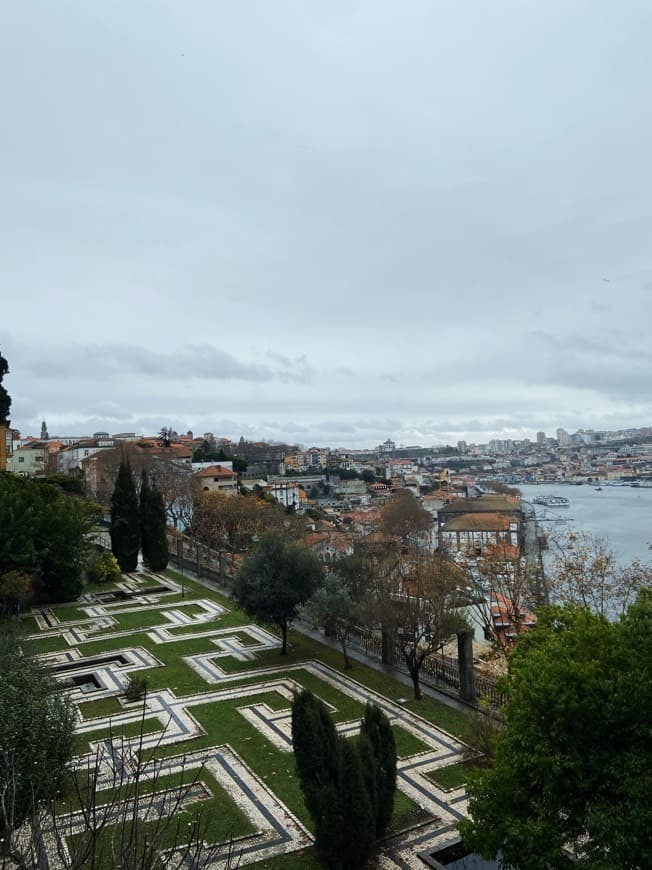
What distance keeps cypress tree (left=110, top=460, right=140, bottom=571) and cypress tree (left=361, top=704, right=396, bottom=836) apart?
69.5 feet

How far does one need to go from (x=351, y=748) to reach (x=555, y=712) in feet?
9.43

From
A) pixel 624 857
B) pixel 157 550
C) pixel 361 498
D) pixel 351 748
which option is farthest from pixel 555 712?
pixel 361 498

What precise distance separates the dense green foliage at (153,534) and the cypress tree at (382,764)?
21.0 m

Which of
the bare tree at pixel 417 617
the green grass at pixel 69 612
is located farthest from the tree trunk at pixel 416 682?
the green grass at pixel 69 612

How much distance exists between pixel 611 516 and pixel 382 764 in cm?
5472

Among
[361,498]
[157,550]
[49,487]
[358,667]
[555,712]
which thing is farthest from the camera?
[361,498]

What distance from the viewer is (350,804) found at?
293 inches

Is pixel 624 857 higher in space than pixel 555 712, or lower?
lower

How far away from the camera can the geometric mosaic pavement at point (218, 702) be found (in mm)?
8500

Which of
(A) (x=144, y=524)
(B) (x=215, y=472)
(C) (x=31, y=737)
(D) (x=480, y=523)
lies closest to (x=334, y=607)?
(C) (x=31, y=737)

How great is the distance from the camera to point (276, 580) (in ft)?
51.4

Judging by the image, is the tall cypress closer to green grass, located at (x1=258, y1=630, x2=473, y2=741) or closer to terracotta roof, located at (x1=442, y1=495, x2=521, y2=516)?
green grass, located at (x1=258, y1=630, x2=473, y2=741)

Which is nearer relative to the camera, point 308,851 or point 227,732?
point 308,851

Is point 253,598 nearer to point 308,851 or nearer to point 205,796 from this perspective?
point 205,796
